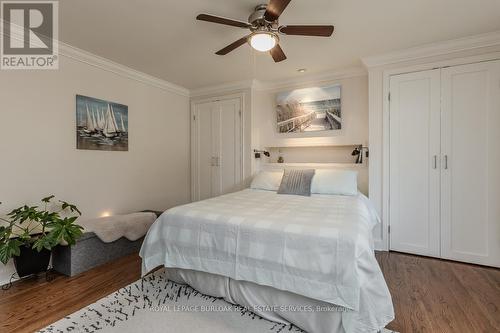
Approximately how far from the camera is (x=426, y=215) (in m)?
2.83

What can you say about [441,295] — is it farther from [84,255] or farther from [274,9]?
[84,255]

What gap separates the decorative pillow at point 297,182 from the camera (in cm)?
301

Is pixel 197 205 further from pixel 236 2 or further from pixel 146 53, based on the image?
pixel 146 53

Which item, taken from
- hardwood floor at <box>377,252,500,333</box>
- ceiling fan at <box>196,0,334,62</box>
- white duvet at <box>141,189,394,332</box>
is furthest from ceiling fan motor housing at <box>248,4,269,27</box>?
hardwood floor at <box>377,252,500,333</box>

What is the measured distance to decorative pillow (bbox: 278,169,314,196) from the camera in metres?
3.01

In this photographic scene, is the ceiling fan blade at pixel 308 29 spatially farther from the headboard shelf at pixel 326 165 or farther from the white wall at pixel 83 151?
the white wall at pixel 83 151

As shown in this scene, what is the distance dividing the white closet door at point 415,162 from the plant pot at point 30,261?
3.73 m

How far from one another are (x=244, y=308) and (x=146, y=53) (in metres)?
2.89

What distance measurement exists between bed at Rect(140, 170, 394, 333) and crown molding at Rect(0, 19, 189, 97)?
220cm

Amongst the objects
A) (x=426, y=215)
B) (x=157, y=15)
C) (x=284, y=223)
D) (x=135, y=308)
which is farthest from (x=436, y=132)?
(x=135, y=308)

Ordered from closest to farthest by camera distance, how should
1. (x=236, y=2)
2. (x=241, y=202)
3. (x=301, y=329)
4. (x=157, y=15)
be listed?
(x=301, y=329) < (x=236, y=2) < (x=157, y=15) < (x=241, y=202)

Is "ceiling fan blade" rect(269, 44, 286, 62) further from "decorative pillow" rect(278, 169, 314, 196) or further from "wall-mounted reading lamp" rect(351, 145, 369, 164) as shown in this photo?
"wall-mounted reading lamp" rect(351, 145, 369, 164)

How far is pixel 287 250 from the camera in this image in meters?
1.57

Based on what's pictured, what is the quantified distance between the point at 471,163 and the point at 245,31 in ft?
9.00
